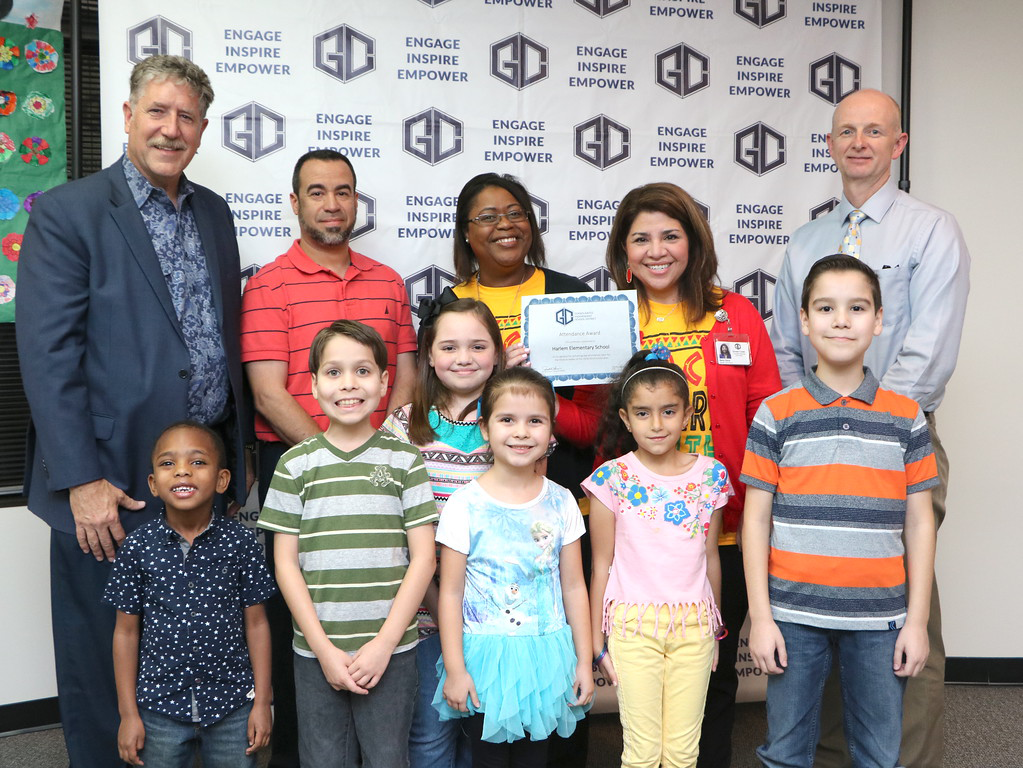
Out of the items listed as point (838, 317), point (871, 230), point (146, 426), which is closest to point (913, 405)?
point (838, 317)

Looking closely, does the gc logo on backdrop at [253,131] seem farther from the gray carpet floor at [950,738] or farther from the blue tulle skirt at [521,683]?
the gray carpet floor at [950,738]

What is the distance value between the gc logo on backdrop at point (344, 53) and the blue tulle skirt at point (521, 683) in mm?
2455

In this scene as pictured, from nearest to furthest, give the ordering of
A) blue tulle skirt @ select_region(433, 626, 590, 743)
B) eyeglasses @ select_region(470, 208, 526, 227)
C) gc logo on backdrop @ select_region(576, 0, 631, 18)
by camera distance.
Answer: blue tulle skirt @ select_region(433, 626, 590, 743), eyeglasses @ select_region(470, 208, 526, 227), gc logo on backdrop @ select_region(576, 0, 631, 18)

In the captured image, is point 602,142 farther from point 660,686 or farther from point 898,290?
point 660,686

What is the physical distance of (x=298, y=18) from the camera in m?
3.48

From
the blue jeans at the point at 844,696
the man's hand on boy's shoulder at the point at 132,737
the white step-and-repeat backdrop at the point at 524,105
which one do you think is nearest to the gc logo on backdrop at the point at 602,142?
the white step-and-repeat backdrop at the point at 524,105

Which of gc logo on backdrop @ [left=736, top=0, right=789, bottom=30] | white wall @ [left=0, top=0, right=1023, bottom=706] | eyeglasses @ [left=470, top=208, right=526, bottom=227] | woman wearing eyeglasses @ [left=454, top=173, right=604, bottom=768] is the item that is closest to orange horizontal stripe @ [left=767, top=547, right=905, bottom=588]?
woman wearing eyeglasses @ [left=454, top=173, right=604, bottom=768]

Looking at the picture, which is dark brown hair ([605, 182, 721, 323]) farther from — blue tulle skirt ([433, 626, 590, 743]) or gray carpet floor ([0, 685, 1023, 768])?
gray carpet floor ([0, 685, 1023, 768])

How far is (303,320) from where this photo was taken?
2.87 metres

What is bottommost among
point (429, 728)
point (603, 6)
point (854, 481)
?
point (429, 728)

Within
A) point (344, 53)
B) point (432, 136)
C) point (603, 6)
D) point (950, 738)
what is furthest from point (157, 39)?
point (950, 738)

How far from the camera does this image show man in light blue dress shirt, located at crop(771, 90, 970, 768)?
2686 mm

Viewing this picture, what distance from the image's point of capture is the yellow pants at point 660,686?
229 cm

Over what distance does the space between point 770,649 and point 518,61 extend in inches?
105
